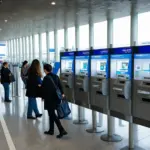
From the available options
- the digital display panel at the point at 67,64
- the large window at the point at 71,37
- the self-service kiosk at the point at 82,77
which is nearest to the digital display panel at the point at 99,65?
the self-service kiosk at the point at 82,77

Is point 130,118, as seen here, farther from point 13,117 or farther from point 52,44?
point 52,44

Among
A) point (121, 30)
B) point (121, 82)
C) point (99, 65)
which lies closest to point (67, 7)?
point (121, 30)

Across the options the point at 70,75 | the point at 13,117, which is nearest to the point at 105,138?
the point at 70,75

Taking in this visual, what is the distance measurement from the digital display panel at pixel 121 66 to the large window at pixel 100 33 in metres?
4.36

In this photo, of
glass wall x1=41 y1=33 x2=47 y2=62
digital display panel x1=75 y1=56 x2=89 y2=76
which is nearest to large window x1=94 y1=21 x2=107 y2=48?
digital display panel x1=75 y1=56 x2=89 y2=76

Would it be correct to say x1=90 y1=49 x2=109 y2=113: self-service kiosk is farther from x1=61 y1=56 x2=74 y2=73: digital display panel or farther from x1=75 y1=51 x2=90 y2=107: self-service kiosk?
x1=61 y1=56 x2=74 y2=73: digital display panel

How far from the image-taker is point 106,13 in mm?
7152

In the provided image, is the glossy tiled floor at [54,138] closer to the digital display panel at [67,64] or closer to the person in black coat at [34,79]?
the person in black coat at [34,79]

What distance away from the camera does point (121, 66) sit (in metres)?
4.05

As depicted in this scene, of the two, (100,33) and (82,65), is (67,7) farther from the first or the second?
(100,33)

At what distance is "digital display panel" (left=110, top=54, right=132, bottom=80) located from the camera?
3.87 m

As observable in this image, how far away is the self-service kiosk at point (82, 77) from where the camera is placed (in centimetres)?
512

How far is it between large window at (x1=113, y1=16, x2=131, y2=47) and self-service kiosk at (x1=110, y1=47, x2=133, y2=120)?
3.42 meters

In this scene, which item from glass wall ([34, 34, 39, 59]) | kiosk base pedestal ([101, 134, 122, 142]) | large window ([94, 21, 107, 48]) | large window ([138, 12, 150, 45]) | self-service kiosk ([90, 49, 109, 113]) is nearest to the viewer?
self-service kiosk ([90, 49, 109, 113])
